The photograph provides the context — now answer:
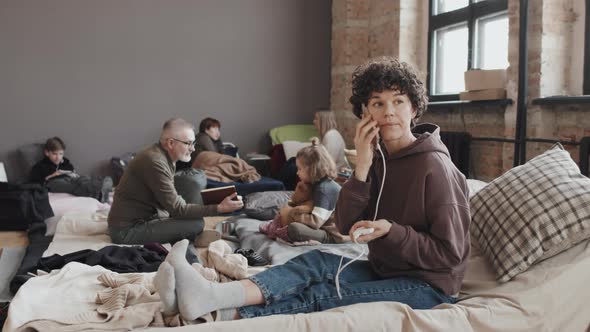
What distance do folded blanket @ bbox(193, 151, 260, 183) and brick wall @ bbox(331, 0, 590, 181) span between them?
6.31 feet

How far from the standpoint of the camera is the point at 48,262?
2.69m

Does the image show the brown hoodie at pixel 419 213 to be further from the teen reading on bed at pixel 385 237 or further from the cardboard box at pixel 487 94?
the cardboard box at pixel 487 94

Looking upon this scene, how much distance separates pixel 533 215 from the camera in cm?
205

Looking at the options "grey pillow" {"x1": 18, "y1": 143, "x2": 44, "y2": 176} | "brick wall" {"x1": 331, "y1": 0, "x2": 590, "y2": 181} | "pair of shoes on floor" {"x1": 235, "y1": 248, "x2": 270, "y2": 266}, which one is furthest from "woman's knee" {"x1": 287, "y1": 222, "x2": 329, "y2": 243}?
"grey pillow" {"x1": 18, "y1": 143, "x2": 44, "y2": 176}

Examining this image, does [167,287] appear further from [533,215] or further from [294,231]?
[294,231]

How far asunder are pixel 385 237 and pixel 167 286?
2.27 feet

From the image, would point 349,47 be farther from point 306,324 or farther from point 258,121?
point 306,324

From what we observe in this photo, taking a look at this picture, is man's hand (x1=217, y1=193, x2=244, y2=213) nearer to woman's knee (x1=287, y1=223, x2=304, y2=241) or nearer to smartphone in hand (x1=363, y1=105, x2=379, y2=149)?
woman's knee (x1=287, y1=223, x2=304, y2=241)

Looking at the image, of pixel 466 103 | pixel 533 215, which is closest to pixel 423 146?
pixel 533 215

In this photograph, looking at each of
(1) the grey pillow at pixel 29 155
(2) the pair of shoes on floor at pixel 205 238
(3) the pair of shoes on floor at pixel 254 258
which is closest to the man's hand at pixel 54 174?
(1) the grey pillow at pixel 29 155

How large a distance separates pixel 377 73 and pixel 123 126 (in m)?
5.04

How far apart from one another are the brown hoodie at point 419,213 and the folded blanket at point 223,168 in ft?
11.6

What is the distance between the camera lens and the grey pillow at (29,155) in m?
5.91

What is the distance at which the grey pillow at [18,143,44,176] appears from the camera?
19.4ft
